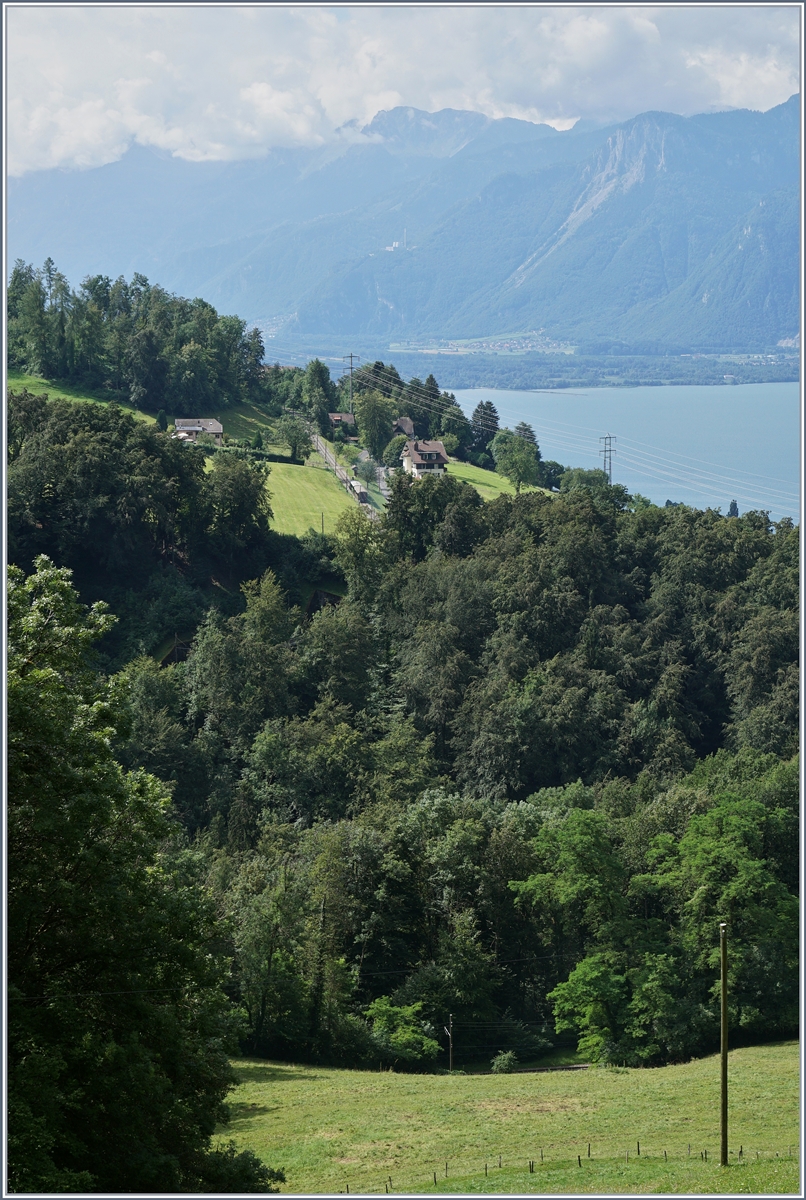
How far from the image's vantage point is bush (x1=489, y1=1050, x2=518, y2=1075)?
27.8 m

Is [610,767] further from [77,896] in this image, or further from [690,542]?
[77,896]

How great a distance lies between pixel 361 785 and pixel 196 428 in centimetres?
3102

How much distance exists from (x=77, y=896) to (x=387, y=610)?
36419mm

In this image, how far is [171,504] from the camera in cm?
4969

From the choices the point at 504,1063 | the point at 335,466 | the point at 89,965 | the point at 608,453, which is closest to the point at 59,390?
the point at 335,466

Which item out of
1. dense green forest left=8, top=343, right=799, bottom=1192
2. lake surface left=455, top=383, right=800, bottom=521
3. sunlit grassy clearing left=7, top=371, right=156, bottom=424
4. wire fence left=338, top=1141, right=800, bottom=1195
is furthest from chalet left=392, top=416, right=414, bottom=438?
wire fence left=338, top=1141, right=800, bottom=1195

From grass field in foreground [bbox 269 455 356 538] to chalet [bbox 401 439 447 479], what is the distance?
20.5ft

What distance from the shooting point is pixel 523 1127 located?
19812mm

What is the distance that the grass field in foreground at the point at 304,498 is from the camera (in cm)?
5497

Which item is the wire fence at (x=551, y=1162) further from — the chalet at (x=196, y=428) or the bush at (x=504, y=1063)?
the chalet at (x=196, y=428)

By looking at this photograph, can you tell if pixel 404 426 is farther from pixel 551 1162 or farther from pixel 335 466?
pixel 551 1162

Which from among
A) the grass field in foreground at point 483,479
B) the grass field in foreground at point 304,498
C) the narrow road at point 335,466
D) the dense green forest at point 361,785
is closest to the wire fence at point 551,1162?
the dense green forest at point 361,785

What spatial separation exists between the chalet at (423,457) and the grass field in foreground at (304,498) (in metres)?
6.25

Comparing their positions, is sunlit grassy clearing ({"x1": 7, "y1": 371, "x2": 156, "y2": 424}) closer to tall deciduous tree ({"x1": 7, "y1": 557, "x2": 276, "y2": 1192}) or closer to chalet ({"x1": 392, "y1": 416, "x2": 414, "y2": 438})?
chalet ({"x1": 392, "y1": 416, "x2": 414, "y2": 438})
